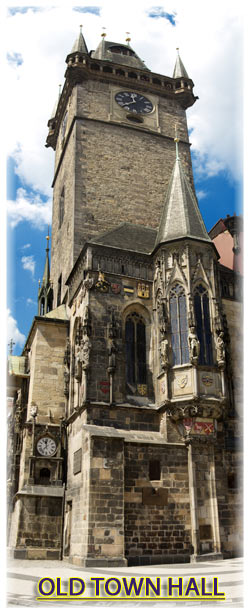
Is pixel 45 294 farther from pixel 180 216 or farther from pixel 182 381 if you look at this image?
pixel 182 381

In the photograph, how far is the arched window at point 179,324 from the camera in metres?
16.2

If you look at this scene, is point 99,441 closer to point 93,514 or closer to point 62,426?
point 93,514

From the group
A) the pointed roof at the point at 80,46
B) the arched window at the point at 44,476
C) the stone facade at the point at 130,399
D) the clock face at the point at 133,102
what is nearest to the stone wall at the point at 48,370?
the stone facade at the point at 130,399

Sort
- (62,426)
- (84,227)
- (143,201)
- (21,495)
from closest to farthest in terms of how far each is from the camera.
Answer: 1. (21,495)
2. (62,426)
3. (84,227)
4. (143,201)

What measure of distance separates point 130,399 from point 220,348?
10.5 feet

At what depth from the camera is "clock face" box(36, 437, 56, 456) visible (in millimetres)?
17875

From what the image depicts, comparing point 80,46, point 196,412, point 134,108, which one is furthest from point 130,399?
point 80,46

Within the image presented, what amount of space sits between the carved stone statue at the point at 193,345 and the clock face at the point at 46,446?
585cm

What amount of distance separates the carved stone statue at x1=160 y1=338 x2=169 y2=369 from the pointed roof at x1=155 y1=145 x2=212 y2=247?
11.8ft

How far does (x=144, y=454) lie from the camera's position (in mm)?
14945

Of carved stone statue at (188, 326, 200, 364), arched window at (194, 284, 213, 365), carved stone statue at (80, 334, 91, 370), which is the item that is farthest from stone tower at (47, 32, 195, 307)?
carved stone statue at (188, 326, 200, 364)

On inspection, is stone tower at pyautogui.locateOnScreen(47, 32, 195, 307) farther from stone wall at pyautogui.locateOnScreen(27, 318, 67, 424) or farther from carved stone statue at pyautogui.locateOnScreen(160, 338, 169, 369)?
carved stone statue at pyautogui.locateOnScreen(160, 338, 169, 369)

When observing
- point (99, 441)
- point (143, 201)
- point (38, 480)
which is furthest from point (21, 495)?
point (143, 201)

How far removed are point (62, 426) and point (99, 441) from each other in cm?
430
